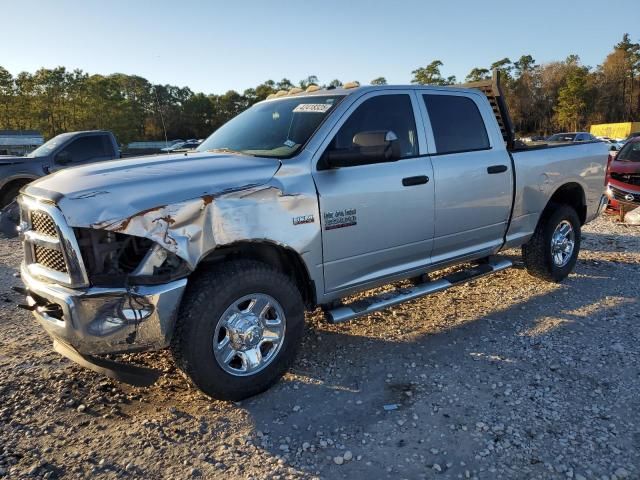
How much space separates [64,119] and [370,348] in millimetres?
72240

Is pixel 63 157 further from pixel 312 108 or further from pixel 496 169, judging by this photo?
pixel 496 169

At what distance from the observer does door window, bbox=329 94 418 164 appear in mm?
3760

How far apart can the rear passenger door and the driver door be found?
0.51 ft

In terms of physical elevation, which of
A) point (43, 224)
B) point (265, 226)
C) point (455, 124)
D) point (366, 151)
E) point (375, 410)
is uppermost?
point (455, 124)

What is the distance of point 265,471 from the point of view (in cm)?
261

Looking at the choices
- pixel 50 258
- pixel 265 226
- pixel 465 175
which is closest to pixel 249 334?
pixel 265 226

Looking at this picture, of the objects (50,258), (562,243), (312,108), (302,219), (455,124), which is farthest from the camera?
(562,243)

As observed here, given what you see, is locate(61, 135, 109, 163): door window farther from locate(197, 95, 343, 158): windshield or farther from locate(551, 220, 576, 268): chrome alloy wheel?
locate(551, 220, 576, 268): chrome alloy wheel

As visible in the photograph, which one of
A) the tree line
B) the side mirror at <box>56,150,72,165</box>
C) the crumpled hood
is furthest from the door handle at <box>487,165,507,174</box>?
the tree line

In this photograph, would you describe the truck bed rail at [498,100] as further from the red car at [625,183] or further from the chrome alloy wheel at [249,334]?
the red car at [625,183]

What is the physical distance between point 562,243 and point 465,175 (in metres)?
2.05

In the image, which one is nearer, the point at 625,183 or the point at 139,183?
the point at 139,183

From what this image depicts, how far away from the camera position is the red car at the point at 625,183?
948 cm

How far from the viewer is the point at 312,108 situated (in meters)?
3.92
